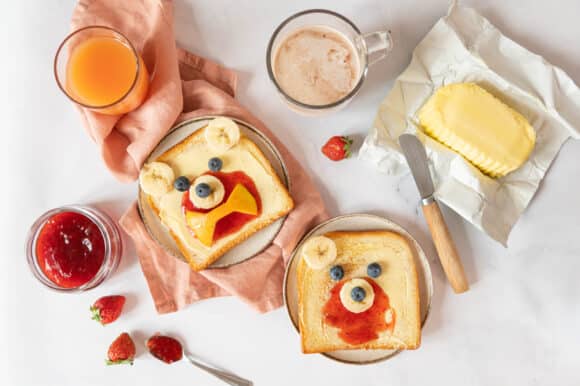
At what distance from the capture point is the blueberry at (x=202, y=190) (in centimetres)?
160

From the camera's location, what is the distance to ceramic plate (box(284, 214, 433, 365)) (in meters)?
1.68

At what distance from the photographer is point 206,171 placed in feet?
5.51

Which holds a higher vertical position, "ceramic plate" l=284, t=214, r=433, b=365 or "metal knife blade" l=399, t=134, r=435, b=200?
"metal knife blade" l=399, t=134, r=435, b=200

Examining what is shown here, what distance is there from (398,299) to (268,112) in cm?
66

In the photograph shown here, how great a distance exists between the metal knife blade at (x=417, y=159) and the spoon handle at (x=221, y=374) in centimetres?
76

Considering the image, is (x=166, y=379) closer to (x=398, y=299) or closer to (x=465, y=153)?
(x=398, y=299)

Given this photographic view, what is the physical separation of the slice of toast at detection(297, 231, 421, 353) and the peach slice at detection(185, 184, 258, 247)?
222 millimetres

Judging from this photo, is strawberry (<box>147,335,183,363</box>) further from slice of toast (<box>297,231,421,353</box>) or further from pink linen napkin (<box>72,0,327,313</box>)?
slice of toast (<box>297,231,421,353</box>)

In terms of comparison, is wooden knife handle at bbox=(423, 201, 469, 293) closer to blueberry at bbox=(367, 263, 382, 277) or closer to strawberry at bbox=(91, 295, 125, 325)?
blueberry at bbox=(367, 263, 382, 277)

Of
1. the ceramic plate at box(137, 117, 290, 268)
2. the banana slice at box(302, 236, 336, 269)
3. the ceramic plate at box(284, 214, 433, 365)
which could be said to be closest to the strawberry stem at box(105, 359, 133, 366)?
the ceramic plate at box(137, 117, 290, 268)

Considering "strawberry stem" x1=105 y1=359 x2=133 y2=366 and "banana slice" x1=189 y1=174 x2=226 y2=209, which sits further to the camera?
"strawberry stem" x1=105 y1=359 x2=133 y2=366

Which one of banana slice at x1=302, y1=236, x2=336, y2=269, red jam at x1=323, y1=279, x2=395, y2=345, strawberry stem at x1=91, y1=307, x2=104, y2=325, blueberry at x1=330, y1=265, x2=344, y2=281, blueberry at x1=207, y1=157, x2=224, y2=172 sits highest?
blueberry at x1=207, y1=157, x2=224, y2=172

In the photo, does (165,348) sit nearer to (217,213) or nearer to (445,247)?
(217,213)

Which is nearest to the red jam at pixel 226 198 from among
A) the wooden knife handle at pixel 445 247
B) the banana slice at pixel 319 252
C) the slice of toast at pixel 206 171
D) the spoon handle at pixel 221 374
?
the slice of toast at pixel 206 171
